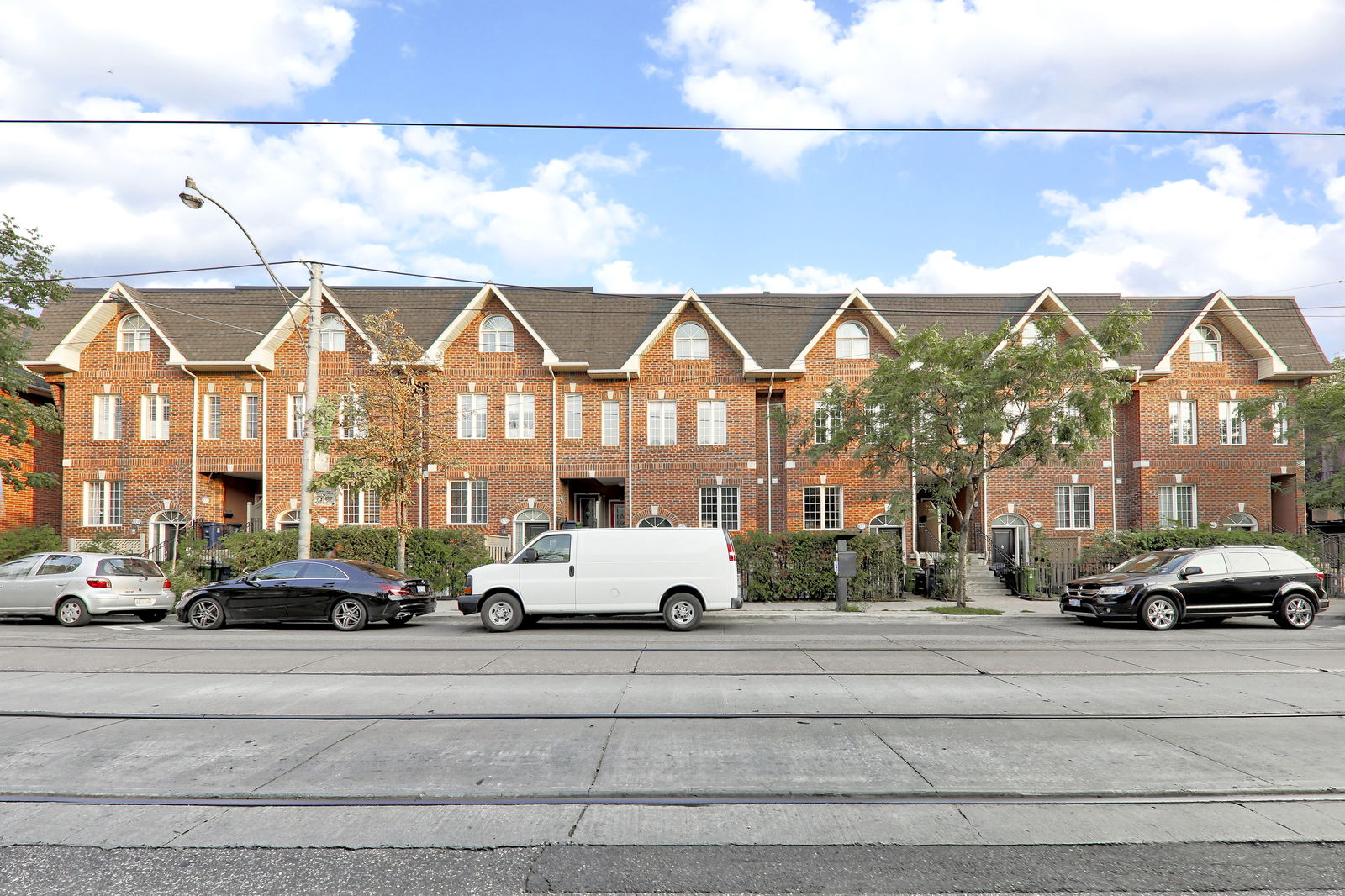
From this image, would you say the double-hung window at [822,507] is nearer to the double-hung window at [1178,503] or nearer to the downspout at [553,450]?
the downspout at [553,450]

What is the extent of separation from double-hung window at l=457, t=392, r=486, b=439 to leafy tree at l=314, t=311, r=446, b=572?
23.2ft

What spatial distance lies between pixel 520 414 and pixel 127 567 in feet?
44.3

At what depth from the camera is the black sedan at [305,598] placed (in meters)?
15.5

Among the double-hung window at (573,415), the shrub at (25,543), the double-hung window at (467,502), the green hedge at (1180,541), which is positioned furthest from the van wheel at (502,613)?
the green hedge at (1180,541)

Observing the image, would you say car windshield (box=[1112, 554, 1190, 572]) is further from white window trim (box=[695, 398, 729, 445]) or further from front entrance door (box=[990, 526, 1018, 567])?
white window trim (box=[695, 398, 729, 445])

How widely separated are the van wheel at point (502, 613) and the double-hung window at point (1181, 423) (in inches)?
966

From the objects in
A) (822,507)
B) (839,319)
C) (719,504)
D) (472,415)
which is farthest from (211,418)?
(839,319)

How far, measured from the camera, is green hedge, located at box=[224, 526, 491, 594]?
69.4ft

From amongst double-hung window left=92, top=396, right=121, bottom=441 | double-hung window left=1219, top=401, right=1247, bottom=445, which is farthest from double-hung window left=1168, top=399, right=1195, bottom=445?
double-hung window left=92, top=396, right=121, bottom=441

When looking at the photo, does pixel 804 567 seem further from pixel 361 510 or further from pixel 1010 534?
pixel 361 510

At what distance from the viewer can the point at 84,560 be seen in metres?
16.6

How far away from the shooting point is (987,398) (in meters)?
18.9

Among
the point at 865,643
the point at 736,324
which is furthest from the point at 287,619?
the point at 736,324

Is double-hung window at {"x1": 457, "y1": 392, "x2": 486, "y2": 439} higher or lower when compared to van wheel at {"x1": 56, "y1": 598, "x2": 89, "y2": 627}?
higher
